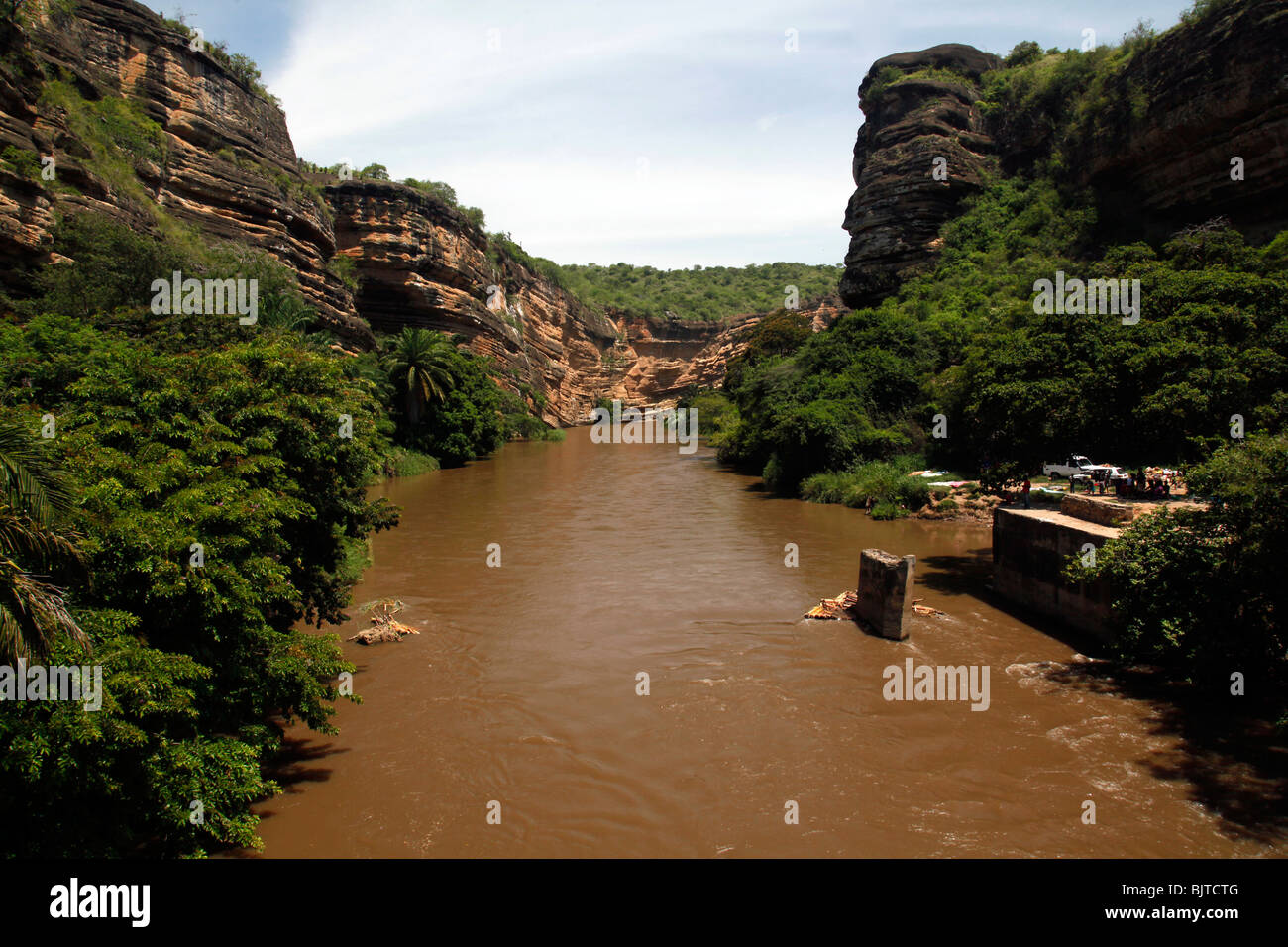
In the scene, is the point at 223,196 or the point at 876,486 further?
the point at 223,196

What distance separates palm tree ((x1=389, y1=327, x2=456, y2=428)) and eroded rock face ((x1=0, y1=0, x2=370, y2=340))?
2631 millimetres

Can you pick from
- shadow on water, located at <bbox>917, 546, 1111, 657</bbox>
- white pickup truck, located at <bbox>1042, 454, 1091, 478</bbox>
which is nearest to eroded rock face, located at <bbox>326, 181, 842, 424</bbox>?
white pickup truck, located at <bbox>1042, 454, 1091, 478</bbox>

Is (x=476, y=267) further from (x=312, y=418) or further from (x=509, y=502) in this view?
(x=312, y=418)

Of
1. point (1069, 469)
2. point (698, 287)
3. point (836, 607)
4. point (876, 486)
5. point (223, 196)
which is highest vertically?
point (698, 287)

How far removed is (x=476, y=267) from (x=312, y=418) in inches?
1895

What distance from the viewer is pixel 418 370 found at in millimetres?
36344

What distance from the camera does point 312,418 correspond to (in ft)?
26.2

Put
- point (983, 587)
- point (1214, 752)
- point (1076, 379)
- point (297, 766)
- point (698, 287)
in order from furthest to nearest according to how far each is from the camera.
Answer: point (698, 287)
point (983, 587)
point (1076, 379)
point (1214, 752)
point (297, 766)

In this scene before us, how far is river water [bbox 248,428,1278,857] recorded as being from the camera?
20.6ft

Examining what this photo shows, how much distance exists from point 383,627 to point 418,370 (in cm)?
2737

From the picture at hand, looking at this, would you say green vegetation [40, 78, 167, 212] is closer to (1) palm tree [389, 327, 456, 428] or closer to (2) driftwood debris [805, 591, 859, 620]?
(1) palm tree [389, 327, 456, 428]

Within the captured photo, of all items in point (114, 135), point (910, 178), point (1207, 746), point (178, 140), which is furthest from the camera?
point (910, 178)

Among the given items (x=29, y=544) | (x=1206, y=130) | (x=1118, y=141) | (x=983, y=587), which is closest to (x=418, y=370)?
(x=983, y=587)

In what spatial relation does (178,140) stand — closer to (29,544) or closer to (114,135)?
(114,135)
